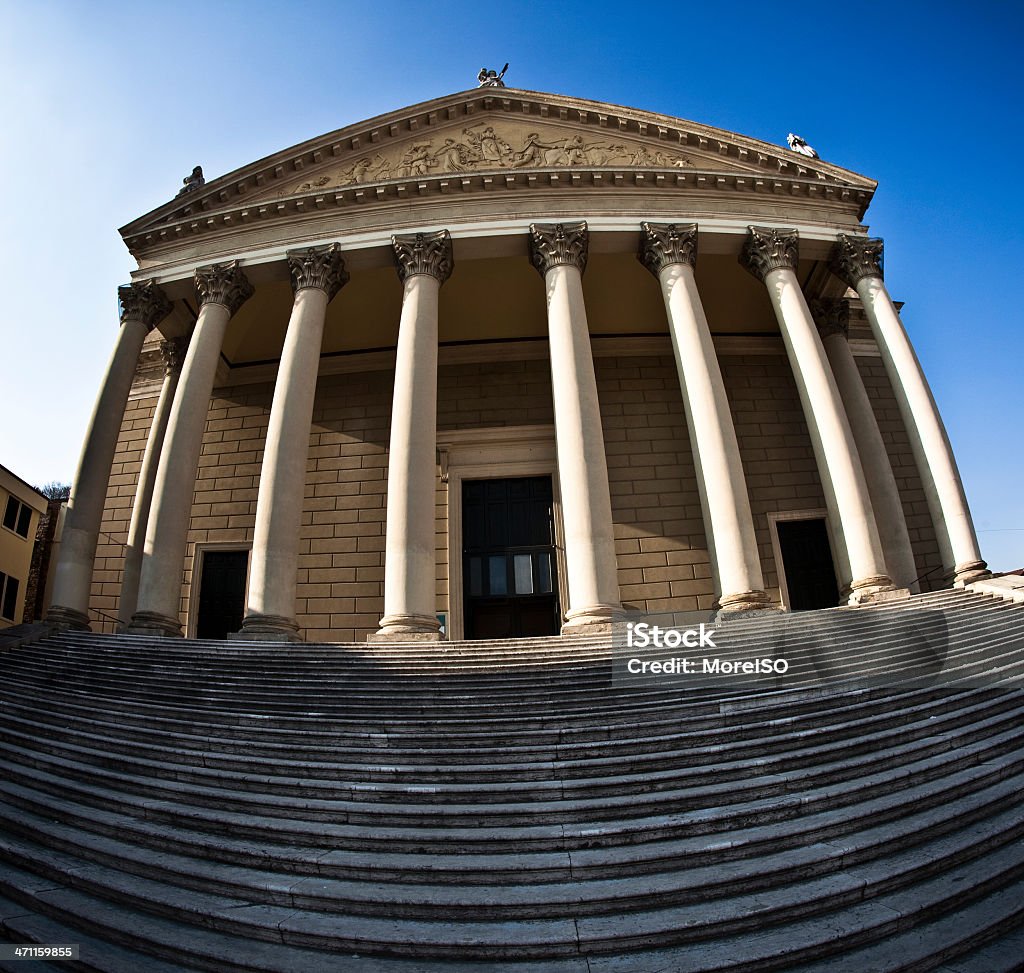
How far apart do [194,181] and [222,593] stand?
1347cm

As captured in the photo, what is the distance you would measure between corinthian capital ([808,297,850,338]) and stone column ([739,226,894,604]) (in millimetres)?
3330

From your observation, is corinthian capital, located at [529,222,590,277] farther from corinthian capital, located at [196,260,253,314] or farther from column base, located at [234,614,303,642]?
column base, located at [234,614,303,642]

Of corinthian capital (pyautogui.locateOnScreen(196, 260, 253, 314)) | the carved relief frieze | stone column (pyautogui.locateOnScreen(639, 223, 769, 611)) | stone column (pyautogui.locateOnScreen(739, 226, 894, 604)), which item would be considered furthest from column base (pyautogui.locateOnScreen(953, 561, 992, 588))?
corinthian capital (pyautogui.locateOnScreen(196, 260, 253, 314))

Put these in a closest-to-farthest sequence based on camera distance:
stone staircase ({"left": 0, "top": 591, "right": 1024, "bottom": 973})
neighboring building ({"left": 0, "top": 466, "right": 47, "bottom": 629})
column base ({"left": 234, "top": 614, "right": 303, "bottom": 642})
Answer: stone staircase ({"left": 0, "top": 591, "right": 1024, "bottom": 973})
column base ({"left": 234, "top": 614, "right": 303, "bottom": 642})
neighboring building ({"left": 0, "top": 466, "right": 47, "bottom": 629})

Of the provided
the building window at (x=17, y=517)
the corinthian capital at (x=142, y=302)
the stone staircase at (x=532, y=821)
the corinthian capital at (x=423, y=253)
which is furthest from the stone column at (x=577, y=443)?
the building window at (x=17, y=517)

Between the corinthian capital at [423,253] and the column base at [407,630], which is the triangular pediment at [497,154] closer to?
the corinthian capital at [423,253]

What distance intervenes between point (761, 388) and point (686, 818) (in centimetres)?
1926

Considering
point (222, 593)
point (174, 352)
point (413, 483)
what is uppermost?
point (174, 352)

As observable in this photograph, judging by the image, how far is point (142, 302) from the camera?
1762cm

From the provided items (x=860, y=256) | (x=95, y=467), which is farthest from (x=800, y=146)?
(x=95, y=467)

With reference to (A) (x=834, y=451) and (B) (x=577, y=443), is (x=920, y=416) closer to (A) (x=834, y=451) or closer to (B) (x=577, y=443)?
(A) (x=834, y=451)

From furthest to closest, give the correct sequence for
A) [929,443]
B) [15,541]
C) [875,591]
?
[15,541], [929,443], [875,591]

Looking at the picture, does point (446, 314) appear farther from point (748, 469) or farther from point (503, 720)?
point (503, 720)

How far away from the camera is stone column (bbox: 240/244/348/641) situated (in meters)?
12.9
